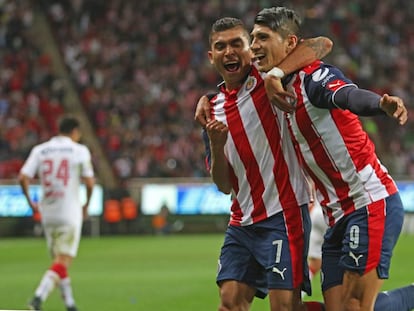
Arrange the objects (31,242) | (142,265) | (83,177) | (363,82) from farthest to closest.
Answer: (363,82) → (31,242) → (142,265) → (83,177)

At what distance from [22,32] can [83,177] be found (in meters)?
20.1

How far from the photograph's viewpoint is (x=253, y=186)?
623 cm

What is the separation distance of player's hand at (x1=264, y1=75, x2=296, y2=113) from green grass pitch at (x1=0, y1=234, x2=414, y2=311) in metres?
4.50

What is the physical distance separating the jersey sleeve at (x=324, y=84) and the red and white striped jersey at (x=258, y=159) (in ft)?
1.49

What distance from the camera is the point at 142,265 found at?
51.3 feet

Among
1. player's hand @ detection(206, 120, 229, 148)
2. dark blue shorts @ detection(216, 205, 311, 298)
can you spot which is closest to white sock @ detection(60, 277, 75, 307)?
dark blue shorts @ detection(216, 205, 311, 298)

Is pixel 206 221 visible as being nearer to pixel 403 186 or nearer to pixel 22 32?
pixel 403 186

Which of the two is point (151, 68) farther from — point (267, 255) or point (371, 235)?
point (371, 235)

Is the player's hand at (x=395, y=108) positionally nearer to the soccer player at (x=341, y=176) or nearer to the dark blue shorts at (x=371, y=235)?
the soccer player at (x=341, y=176)

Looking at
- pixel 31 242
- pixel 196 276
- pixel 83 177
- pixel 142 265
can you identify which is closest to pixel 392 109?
pixel 83 177

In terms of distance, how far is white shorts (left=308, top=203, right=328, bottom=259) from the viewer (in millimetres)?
10156

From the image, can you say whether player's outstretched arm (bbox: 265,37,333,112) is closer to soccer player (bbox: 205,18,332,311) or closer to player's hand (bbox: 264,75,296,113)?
player's hand (bbox: 264,75,296,113)

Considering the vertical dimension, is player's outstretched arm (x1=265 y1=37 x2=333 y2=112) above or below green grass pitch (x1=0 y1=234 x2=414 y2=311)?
above

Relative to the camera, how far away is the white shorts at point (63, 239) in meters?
10.3
